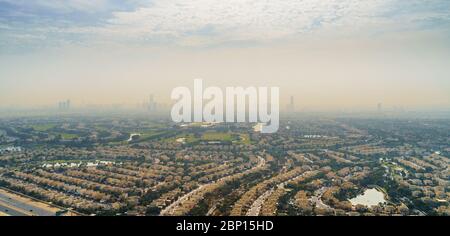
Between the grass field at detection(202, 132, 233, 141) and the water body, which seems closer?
the water body

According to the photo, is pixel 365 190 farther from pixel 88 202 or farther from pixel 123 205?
pixel 88 202

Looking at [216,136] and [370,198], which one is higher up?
[216,136]

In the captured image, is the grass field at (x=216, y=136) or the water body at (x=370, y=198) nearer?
the water body at (x=370, y=198)

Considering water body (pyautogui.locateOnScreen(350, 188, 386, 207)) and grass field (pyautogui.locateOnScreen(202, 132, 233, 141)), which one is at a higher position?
grass field (pyautogui.locateOnScreen(202, 132, 233, 141))

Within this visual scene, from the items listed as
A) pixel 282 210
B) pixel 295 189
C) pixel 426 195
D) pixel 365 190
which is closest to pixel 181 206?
pixel 282 210

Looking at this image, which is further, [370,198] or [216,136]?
[216,136]

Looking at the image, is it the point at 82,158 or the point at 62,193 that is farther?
the point at 82,158

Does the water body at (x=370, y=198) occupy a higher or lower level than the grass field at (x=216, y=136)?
lower
